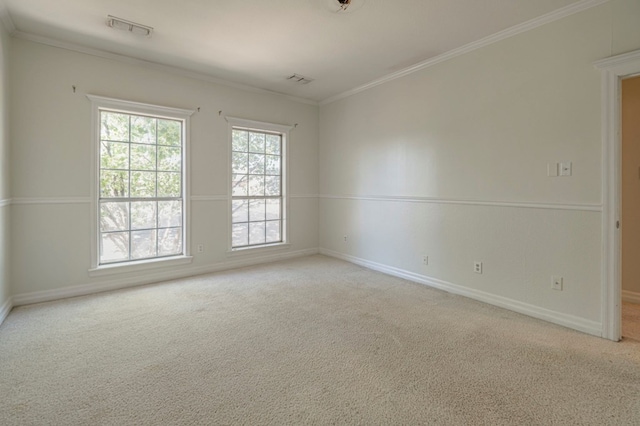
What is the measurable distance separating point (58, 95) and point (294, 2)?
274cm

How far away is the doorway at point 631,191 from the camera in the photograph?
10.7 ft

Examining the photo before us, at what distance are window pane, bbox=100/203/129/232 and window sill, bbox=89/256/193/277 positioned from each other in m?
0.45

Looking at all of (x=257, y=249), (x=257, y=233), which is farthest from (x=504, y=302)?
(x=257, y=233)

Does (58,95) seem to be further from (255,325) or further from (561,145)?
(561,145)

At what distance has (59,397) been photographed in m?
1.75

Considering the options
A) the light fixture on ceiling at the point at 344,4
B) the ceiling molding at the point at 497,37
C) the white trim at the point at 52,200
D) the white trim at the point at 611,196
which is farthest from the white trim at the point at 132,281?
the white trim at the point at 611,196

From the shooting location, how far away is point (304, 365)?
2082mm

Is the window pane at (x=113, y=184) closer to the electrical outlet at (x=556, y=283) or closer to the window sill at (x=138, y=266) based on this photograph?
the window sill at (x=138, y=266)

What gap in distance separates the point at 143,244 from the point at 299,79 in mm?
3093

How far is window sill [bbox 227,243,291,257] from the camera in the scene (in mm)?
4664

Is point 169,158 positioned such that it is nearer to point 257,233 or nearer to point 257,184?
point 257,184

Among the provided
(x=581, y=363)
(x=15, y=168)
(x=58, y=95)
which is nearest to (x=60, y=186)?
(x=15, y=168)

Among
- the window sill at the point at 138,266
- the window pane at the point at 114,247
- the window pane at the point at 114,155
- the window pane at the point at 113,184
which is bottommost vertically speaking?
the window sill at the point at 138,266

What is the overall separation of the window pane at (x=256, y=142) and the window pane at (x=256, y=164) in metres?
0.10
